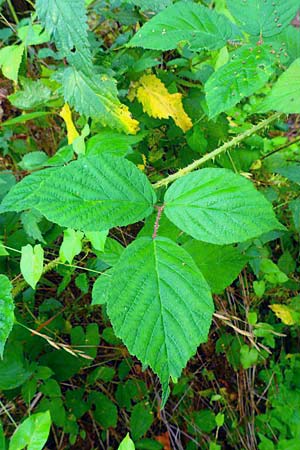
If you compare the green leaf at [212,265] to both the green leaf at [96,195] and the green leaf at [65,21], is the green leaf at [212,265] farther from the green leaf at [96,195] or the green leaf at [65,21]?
the green leaf at [65,21]

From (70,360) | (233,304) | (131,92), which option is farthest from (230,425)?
(131,92)

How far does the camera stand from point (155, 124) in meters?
1.27

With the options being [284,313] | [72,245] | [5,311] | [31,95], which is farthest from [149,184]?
[284,313]

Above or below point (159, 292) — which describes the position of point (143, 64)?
above

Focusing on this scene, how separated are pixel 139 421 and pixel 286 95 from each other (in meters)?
1.08

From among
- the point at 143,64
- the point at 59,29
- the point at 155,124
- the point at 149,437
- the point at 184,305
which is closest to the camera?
the point at 184,305

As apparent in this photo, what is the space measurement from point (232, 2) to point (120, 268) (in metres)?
0.58

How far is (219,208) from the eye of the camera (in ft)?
2.28

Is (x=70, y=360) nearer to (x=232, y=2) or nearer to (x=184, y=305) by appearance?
(x=184, y=305)

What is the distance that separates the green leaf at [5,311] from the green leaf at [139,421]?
768 mm

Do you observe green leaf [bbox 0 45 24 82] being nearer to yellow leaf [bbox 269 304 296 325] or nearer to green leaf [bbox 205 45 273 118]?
green leaf [bbox 205 45 273 118]

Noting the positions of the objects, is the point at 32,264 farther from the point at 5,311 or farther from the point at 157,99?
the point at 157,99

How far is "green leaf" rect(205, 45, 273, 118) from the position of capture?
80 cm

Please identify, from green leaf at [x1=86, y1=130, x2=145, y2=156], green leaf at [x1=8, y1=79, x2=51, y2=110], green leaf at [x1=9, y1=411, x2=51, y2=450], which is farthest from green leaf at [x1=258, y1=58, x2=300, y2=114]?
green leaf at [x1=9, y1=411, x2=51, y2=450]
